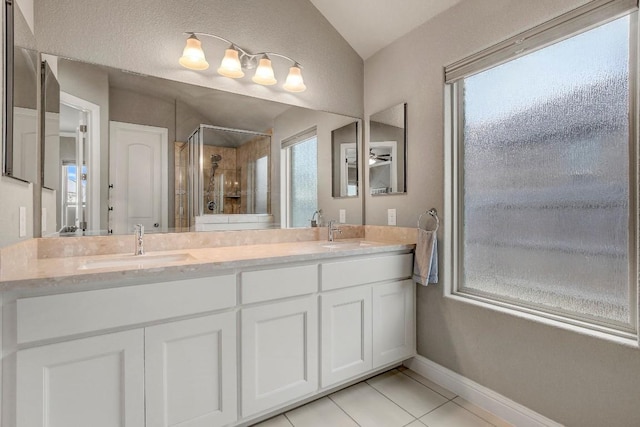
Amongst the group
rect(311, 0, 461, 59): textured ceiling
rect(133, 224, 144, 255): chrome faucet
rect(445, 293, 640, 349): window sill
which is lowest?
rect(445, 293, 640, 349): window sill

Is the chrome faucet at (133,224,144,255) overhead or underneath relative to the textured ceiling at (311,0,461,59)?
underneath

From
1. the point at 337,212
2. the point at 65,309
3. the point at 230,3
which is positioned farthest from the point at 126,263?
the point at 230,3

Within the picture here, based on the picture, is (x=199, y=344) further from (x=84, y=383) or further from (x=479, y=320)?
(x=479, y=320)

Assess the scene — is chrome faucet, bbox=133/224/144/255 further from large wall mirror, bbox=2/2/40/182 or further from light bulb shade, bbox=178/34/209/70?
light bulb shade, bbox=178/34/209/70

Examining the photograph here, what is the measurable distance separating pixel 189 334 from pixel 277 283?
444 millimetres

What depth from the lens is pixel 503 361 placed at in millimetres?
1668

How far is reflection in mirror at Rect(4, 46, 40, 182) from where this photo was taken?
1192 millimetres

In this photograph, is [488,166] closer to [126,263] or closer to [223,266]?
[223,266]

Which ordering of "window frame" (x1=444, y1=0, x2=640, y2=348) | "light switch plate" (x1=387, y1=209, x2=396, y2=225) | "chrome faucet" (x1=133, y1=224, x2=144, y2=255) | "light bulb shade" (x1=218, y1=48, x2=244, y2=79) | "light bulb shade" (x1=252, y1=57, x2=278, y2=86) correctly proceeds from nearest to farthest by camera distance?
"window frame" (x1=444, y1=0, x2=640, y2=348), "chrome faucet" (x1=133, y1=224, x2=144, y2=255), "light bulb shade" (x1=218, y1=48, x2=244, y2=79), "light bulb shade" (x1=252, y1=57, x2=278, y2=86), "light switch plate" (x1=387, y1=209, x2=396, y2=225)

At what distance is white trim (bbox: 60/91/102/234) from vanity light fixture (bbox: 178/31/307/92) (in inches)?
21.8

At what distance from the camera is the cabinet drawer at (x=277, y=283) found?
147cm

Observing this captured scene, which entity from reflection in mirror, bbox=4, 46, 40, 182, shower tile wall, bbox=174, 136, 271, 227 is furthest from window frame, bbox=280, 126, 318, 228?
reflection in mirror, bbox=4, 46, 40, 182

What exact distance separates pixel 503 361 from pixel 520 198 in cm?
88

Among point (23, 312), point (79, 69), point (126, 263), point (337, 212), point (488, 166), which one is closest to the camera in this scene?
point (23, 312)
